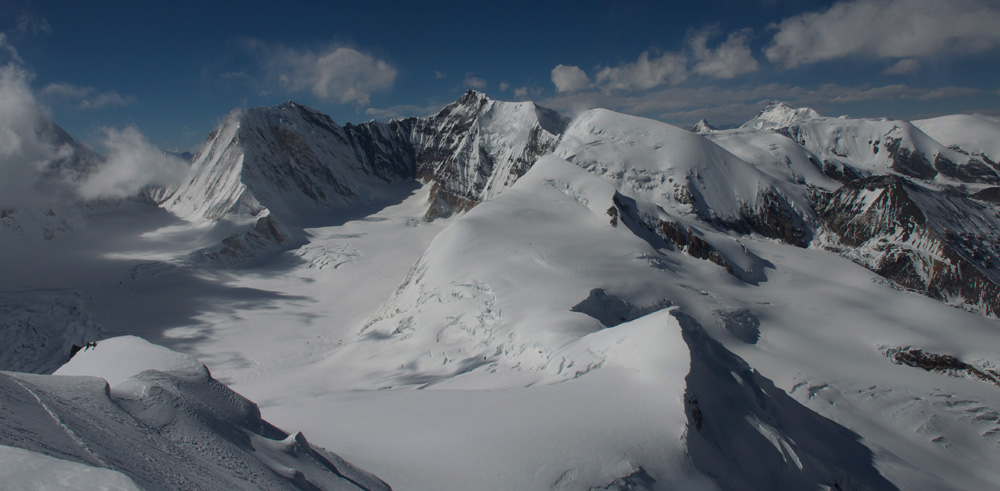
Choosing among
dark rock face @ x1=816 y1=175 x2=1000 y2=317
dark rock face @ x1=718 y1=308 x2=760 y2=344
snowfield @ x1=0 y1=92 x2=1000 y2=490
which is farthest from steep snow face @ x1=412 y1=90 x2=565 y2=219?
dark rock face @ x1=718 y1=308 x2=760 y2=344

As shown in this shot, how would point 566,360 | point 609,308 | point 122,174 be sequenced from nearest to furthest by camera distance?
1. point 566,360
2. point 609,308
3. point 122,174

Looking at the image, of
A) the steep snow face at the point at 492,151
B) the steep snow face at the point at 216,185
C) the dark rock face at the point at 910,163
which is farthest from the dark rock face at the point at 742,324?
the dark rock face at the point at 910,163

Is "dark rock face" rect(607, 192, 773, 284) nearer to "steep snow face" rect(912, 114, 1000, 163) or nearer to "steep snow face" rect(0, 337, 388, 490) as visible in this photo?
"steep snow face" rect(0, 337, 388, 490)

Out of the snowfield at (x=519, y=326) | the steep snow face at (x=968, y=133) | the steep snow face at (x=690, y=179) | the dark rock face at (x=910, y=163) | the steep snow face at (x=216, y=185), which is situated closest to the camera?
the snowfield at (x=519, y=326)

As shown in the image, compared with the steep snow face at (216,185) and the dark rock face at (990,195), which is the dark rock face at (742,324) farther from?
the dark rock face at (990,195)

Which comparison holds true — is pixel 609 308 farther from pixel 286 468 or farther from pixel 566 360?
pixel 286 468

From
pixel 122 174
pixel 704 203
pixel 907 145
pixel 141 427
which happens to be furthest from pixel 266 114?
pixel 907 145

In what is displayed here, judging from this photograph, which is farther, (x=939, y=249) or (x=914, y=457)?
(x=939, y=249)
